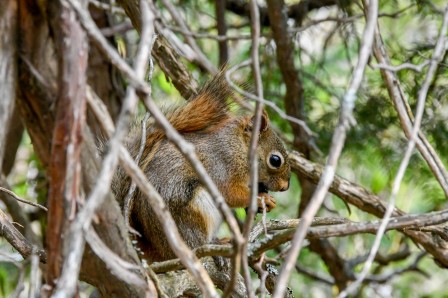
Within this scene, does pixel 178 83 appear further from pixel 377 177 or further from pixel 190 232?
pixel 377 177

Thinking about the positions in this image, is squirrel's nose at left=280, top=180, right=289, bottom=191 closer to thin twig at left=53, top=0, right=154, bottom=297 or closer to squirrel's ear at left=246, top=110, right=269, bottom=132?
squirrel's ear at left=246, top=110, right=269, bottom=132

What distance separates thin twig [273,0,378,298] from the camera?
4.18 feet

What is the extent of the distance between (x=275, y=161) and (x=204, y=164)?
13.9 inches

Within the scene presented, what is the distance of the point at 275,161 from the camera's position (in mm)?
3219

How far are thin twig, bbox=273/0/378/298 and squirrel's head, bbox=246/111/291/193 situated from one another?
173 centimetres

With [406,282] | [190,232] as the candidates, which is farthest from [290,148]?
[406,282]

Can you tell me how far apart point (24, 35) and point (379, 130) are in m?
2.32

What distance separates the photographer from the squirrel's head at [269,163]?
321cm

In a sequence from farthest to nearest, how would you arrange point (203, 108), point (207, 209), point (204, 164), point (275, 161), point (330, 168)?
1. point (275, 161)
2. point (204, 164)
3. point (203, 108)
4. point (207, 209)
5. point (330, 168)

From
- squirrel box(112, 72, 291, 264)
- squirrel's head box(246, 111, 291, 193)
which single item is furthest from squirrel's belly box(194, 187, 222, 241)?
squirrel's head box(246, 111, 291, 193)

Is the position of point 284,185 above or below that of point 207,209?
above

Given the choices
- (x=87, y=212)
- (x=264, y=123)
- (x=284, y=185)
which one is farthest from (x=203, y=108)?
(x=87, y=212)

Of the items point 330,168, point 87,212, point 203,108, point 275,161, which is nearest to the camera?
point 87,212

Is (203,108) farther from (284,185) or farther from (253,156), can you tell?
(253,156)
